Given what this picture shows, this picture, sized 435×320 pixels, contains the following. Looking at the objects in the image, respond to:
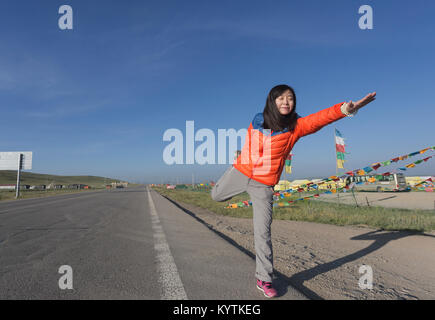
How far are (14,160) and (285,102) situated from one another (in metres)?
36.4

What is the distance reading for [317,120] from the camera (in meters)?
2.60

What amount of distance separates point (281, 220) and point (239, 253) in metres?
4.53

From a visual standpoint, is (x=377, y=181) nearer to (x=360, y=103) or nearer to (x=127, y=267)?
(x=360, y=103)

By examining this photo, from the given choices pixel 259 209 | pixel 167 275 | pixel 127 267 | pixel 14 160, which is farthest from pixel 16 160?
pixel 259 209

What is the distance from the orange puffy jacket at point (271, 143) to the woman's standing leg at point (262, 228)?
101mm

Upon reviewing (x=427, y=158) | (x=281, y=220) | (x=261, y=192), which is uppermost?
(x=427, y=158)

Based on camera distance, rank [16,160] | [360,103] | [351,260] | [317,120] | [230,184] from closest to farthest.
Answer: [360,103]
[317,120]
[230,184]
[351,260]
[16,160]

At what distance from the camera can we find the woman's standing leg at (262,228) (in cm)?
246

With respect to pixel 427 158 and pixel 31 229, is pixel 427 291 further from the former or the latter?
pixel 31 229

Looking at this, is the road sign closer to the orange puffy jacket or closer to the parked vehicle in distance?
the parked vehicle in distance

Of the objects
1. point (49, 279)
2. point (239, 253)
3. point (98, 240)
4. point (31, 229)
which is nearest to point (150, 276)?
point (49, 279)

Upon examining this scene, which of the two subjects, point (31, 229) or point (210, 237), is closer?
point (210, 237)
